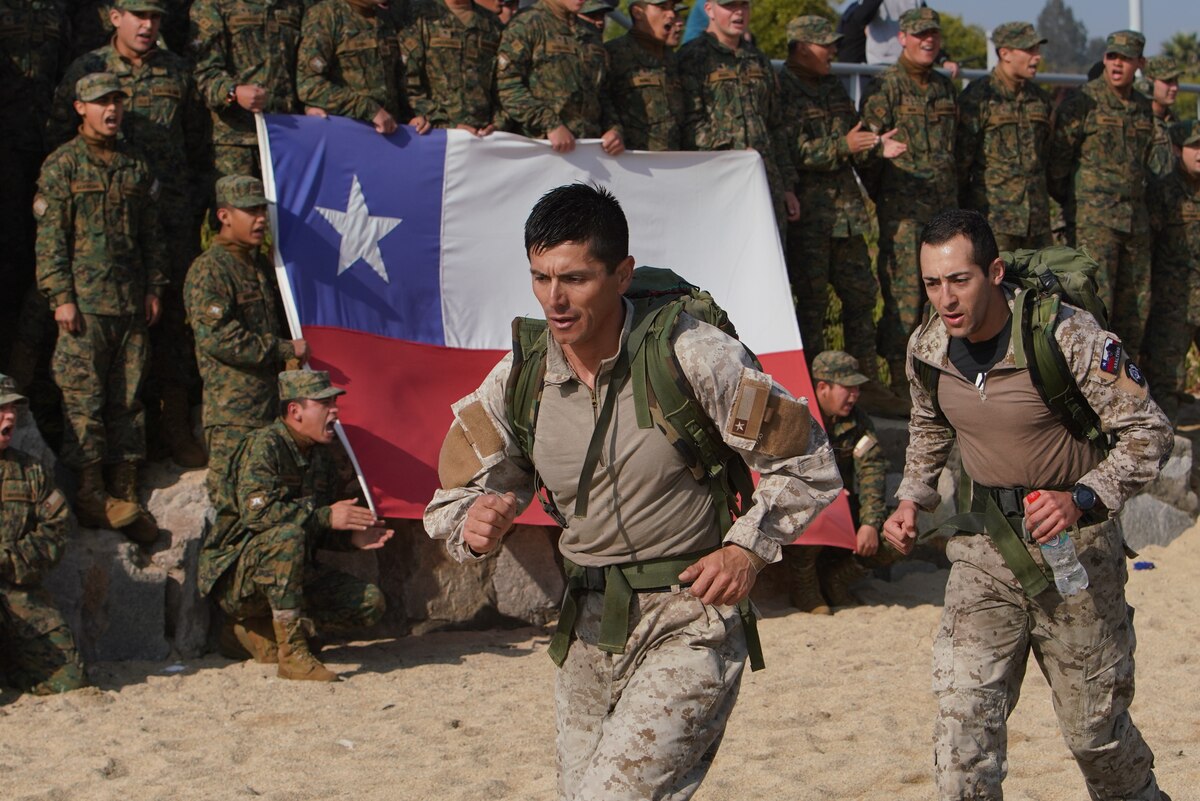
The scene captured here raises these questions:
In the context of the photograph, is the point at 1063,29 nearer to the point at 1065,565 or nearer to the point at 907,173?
the point at 907,173

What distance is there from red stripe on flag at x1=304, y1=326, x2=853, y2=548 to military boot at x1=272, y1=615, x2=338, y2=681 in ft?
2.51

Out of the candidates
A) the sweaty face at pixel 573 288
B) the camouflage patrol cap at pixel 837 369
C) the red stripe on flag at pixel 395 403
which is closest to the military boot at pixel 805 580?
the camouflage patrol cap at pixel 837 369

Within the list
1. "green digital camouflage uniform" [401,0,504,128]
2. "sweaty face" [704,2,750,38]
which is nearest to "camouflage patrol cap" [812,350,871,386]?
"sweaty face" [704,2,750,38]

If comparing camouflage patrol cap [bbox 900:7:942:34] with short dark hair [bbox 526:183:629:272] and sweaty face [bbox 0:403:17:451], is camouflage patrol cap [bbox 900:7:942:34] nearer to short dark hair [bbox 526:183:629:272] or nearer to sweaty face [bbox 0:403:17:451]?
sweaty face [bbox 0:403:17:451]

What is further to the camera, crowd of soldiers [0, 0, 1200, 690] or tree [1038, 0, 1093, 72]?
tree [1038, 0, 1093, 72]

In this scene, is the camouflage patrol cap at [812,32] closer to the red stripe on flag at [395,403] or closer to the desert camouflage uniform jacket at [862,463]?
the desert camouflage uniform jacket at [862,463]

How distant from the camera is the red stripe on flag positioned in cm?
757

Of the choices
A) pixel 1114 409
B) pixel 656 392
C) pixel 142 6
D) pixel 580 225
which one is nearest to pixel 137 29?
pixel 142 6

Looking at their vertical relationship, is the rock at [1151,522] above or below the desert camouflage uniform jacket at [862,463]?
below

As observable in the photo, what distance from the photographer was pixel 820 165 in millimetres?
8969

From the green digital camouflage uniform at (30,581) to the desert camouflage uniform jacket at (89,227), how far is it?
88cm

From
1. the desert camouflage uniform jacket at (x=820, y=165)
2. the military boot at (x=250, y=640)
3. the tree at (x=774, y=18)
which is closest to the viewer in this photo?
the military boot at (x=250, y=640)

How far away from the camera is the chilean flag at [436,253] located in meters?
7.67

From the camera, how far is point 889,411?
10.3m
